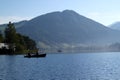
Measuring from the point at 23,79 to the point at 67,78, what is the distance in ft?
32.5

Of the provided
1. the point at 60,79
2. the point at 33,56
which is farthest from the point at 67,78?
the point at 33,56

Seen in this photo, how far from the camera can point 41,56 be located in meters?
→ 188

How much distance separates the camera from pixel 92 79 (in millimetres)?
68562

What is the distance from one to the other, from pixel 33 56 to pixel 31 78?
375 feet

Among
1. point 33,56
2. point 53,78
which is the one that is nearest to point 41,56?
point 33,56

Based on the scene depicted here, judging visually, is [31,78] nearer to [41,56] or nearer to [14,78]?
[14,78]

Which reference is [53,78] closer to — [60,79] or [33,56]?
[60,79]

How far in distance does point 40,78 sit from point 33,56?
114440mm

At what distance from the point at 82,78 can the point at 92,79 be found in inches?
118

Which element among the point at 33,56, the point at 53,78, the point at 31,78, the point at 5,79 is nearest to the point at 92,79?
the point at 53,78

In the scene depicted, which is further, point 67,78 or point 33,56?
point 33,56

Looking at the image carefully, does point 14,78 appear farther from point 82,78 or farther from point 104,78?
point 104,78

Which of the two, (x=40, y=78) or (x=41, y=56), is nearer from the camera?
(x=40, y=78)

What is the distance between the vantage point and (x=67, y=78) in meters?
70.1
